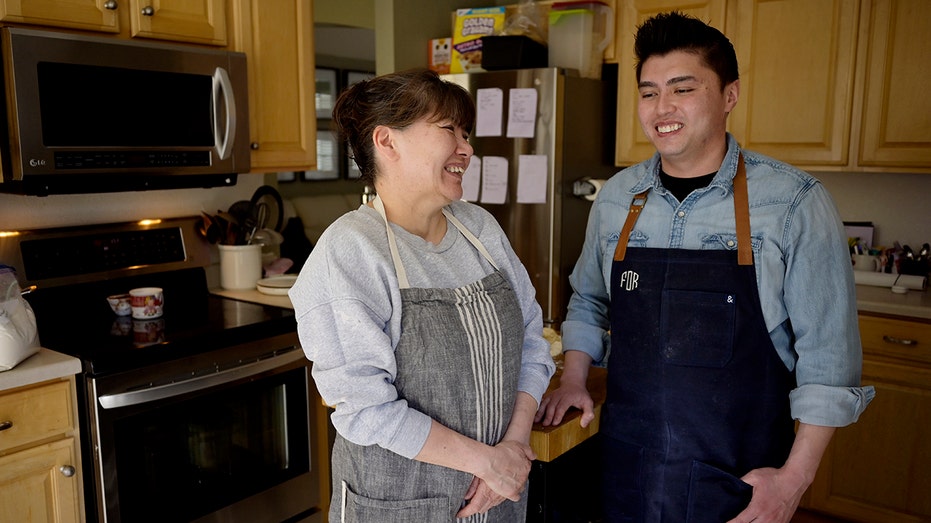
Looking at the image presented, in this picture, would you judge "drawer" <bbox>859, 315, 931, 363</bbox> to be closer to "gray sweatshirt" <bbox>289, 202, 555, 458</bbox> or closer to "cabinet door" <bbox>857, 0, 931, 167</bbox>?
"cabinet door" <bbox>857, 0, 931, 167</bbox>

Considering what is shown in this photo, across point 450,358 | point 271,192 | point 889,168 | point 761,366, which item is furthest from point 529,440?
point 889,168

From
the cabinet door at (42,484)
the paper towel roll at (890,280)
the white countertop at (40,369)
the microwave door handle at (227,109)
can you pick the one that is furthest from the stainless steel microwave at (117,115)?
the paper towel roll at (890,280)

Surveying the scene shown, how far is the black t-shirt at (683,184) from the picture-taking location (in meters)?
1.48

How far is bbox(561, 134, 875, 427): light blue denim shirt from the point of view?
135 cm

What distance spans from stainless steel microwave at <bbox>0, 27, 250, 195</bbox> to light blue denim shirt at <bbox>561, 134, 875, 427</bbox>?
152cm

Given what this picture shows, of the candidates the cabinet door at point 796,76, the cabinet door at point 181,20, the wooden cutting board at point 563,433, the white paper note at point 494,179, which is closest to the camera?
the wooden cutting board at point 563,433

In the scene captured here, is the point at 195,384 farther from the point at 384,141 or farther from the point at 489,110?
the point at 489,110

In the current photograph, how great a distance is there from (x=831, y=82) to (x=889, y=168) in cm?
39

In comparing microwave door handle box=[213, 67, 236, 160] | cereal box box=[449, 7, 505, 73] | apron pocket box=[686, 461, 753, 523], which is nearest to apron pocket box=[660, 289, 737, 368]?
apron pocket box=[686, 461, 753, 523]

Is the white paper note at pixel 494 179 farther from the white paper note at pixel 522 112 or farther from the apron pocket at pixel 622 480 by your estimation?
the apron pocket at pixel 622 480

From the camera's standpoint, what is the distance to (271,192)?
9.73 ft

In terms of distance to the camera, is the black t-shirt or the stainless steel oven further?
the stainless steel oven

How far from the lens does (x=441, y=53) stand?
376cm

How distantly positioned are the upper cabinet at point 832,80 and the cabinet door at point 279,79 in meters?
1.52
